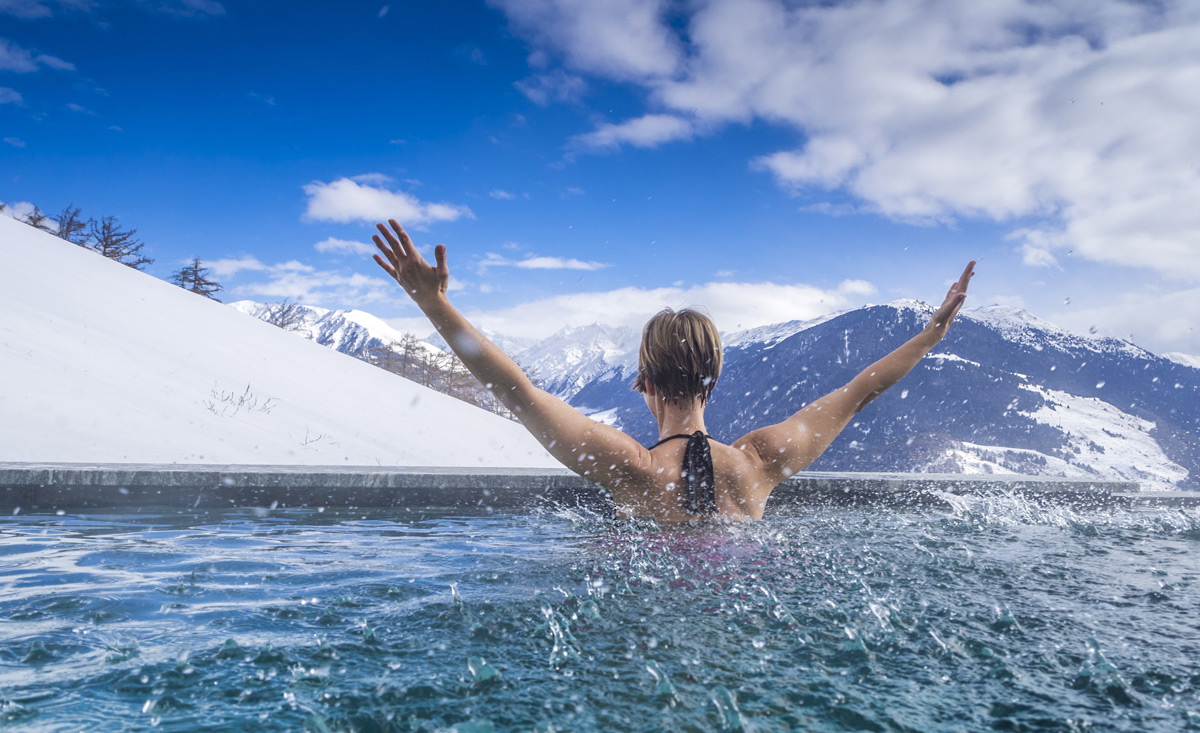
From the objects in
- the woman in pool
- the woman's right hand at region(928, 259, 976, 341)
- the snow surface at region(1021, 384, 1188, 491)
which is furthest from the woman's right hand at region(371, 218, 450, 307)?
the snow surface at region(1021, 384, 1188, 491)

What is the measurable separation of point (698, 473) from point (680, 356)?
1.55ft

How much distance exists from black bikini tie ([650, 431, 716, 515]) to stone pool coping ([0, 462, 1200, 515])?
2817 millimetres

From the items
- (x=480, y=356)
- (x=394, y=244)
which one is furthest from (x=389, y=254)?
(x=480, y=356)

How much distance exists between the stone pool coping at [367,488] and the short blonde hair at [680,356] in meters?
2.90

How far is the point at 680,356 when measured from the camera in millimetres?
2684

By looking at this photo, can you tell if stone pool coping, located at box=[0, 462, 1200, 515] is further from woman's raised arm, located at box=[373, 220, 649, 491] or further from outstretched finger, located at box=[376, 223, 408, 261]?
outstretched finger, located at box=[376, 223, 408, 261]

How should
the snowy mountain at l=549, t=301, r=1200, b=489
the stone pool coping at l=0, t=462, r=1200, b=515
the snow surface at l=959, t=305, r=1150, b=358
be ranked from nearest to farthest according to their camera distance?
the stone pool coping at l=0, t=462, r=1200, b=515 → the snowy mountain at l=549, t=301, r=1200, b=489 → the snow surface at l=959, t=305, r=1150, b=358

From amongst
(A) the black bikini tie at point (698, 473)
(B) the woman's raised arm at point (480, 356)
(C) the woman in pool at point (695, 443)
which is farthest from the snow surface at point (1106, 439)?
(B) the woman's raised arm at point (480, 356)

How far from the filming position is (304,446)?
1088 cm

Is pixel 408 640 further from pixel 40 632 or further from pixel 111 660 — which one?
pixel 40 632

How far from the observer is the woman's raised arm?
189 centimetres

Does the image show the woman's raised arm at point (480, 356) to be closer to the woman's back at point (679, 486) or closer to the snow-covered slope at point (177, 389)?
the woman's back at point (679, 486)

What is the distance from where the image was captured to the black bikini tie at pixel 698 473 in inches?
102

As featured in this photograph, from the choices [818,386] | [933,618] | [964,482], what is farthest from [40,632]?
[818,386]
